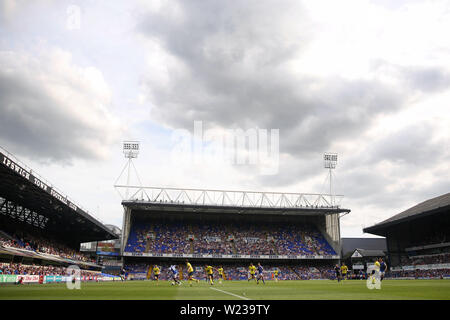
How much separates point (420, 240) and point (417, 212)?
24.4 feet

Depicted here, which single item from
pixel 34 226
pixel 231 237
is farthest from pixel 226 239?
pixel 34 226

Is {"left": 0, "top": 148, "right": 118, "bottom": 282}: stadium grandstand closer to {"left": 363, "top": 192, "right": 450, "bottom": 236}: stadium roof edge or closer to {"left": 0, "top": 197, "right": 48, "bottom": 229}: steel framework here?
{"left": 0, "top": 197, "right": 48, "bottom": 229}: steel framework

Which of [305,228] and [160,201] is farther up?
[160,201]

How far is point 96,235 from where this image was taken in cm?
8231

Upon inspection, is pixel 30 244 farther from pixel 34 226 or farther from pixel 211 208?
pixel 211 208

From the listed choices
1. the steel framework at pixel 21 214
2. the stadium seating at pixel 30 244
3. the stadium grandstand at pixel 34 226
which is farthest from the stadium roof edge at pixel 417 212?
the steel framework at pixel 21 214

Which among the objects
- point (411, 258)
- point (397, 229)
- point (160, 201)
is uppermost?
point (160, 201)

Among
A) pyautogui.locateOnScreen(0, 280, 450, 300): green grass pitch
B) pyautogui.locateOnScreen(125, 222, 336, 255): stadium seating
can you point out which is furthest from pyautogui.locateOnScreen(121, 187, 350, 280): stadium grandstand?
pyautogui.locateOnScreen(0, 280, 450, 300): green grass pitch

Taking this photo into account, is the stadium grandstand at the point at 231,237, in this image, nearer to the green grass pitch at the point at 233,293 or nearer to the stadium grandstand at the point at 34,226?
the stadium grandstand at the point at 34,226
